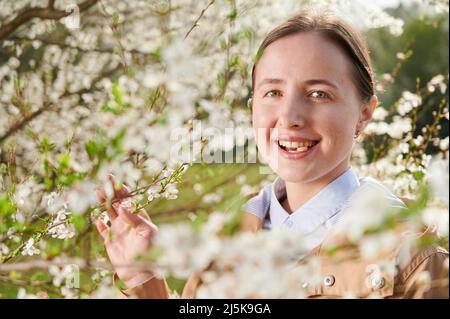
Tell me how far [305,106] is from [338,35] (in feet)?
0.47

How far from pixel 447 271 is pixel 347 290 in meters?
0.14

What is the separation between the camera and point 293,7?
2.54 metres

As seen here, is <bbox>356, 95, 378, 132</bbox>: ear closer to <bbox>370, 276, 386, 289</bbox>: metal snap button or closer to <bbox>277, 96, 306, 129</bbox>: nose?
<bbox>277, 96, 306, 129</bbox>: nose

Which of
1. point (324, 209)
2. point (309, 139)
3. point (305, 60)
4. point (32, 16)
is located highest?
point (32, 16)


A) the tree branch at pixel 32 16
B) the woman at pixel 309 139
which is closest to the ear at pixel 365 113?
the woman at pixel 309 139

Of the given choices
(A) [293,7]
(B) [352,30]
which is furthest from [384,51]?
(B) [352,30]

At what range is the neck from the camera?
0.99 m

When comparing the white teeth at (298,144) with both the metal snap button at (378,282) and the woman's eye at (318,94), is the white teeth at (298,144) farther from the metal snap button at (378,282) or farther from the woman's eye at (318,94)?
the metal snap button at (378,282)

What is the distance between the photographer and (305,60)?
0.93 meters

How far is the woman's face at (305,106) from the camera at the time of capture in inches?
36.4

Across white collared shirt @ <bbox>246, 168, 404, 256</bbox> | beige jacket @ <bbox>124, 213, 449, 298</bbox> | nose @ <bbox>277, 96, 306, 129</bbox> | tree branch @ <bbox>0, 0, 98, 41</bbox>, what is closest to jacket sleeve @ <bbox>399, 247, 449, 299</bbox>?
beige jacket @ <bbox>124, 213, 449, 298</bbox>

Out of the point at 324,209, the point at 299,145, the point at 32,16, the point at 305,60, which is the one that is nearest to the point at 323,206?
the point at 324,209

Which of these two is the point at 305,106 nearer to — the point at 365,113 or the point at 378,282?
the point at 365,113
